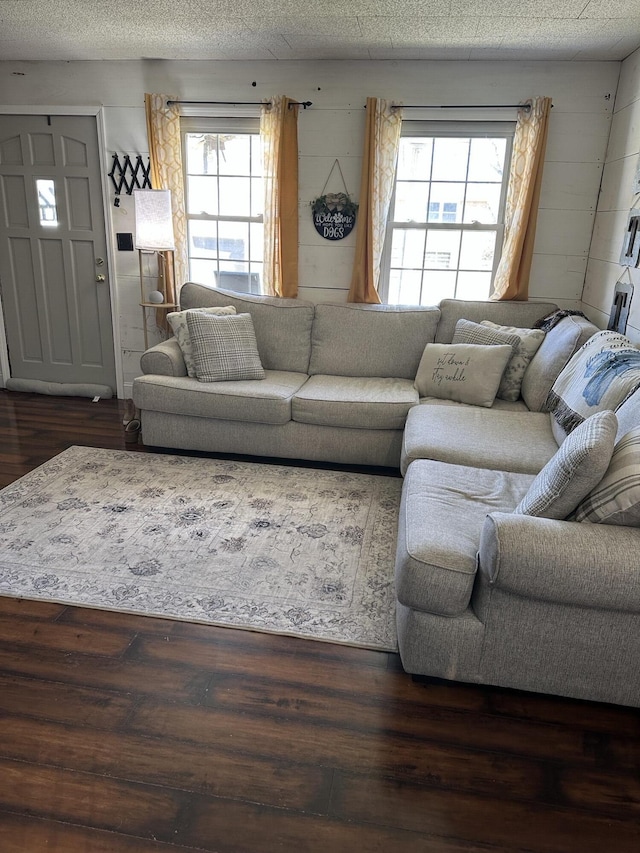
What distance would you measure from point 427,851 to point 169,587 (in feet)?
4.27

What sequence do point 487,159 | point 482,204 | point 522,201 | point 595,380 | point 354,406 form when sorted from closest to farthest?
point 595,380, point 354,406, point 522,201, point 487,159, point 482,204

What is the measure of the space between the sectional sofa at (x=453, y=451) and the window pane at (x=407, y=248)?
44 cm

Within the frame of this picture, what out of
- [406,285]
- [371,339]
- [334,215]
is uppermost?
[334,215]

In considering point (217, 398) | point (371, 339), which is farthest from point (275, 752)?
point (371, 339)

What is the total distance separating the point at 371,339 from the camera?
12.6ft

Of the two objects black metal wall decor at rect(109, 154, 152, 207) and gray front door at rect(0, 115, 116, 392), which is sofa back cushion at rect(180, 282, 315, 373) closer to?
black metal wall decor at rect(109, 154, 152, 207)

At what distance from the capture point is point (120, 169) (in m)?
4.23

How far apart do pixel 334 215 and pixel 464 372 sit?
4.91 ft

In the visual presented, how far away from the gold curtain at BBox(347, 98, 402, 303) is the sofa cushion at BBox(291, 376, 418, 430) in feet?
3.00

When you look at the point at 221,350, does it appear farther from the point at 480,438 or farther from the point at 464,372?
the point at 480,438

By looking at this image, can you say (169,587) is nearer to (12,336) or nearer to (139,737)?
(139,737)

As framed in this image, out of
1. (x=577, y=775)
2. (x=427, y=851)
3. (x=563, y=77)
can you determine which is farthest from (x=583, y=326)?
(x=427, y=851)

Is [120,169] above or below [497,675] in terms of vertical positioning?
above

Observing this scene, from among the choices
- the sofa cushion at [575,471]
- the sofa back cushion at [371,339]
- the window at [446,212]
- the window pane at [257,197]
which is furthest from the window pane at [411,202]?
the sofa cushion at [575,471]
